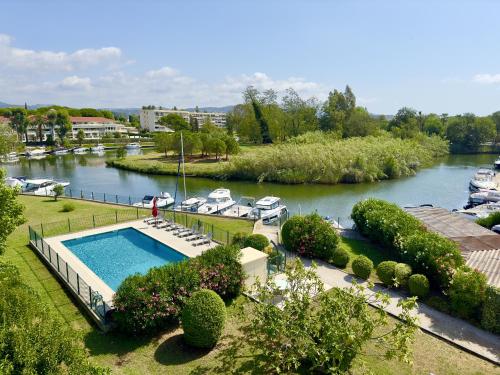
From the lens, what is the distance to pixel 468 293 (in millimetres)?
12312

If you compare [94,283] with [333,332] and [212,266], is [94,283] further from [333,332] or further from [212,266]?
[333,332]

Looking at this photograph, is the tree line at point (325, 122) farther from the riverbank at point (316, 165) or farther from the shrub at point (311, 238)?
the shrub at point (311, 238)

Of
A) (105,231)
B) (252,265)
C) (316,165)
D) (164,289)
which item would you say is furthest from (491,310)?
(316,165)

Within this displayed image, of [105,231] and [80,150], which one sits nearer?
[105,231]

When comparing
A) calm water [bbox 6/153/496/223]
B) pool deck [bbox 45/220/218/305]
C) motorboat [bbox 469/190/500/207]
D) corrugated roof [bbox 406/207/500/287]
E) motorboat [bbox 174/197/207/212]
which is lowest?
calm water [bbox 6/153/496/223]

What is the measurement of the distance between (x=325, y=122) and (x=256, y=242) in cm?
6830

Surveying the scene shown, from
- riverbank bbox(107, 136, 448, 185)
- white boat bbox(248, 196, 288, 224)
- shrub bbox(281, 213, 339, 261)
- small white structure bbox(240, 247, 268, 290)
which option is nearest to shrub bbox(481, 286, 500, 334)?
shrub bbox(281, 213, 339, 261)

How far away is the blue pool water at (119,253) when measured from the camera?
17016 millimetres

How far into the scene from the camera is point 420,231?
1761 centimetres

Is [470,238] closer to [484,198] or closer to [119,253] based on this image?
[119,253]

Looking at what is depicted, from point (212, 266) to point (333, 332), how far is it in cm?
563

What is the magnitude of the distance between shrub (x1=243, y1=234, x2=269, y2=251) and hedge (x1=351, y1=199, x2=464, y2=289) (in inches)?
238

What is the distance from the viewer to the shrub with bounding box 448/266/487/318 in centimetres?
1219

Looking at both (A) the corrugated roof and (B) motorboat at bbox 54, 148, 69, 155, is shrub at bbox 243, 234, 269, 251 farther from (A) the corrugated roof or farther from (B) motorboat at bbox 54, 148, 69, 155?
(B) motorboat at bbox 54, 148, 69, 155
